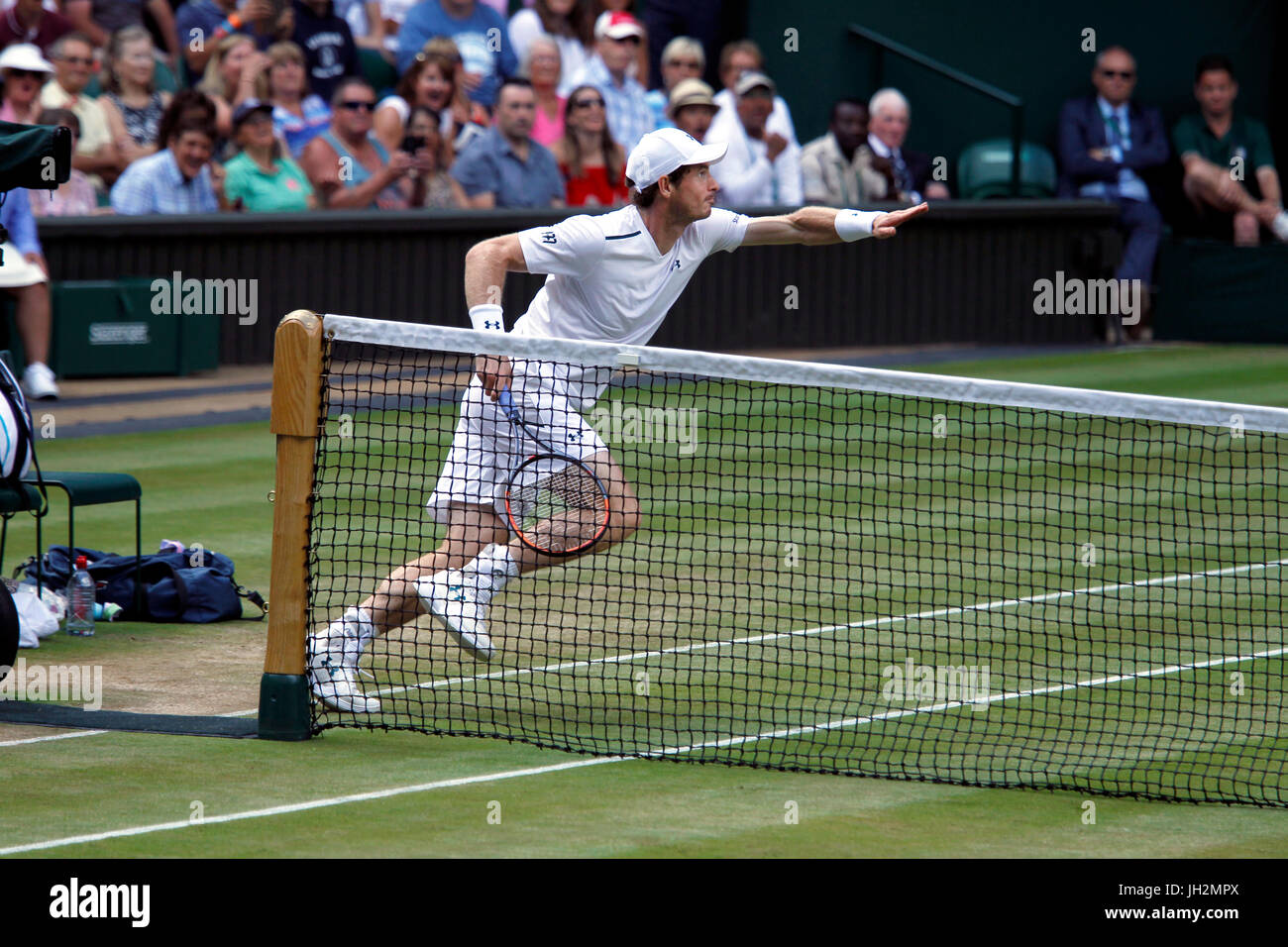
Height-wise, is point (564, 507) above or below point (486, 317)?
below

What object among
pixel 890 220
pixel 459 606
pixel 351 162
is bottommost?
pixel 459 606

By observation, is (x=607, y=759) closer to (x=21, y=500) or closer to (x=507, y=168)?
(x=21, y=500)

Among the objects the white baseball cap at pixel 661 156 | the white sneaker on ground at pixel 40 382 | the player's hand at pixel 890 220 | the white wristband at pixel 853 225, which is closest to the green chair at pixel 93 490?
the white baseball cap at pixel 661 156

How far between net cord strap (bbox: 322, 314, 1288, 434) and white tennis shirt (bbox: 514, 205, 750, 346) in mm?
896

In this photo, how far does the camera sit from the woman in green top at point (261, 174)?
55.6 ft

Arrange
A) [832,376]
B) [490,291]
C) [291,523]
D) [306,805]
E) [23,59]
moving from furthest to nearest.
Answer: [23,59], [490,291], [291,523], [832,376], [306,805]

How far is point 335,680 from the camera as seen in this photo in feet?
24.2

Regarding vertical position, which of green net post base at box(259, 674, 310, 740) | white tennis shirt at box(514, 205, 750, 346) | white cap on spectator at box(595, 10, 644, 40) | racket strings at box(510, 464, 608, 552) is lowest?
green net post base at box(259, 674, 310, 740)

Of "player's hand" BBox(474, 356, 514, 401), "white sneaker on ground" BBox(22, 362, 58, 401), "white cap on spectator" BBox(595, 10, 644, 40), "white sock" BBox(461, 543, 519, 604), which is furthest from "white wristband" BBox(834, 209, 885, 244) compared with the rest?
"white cap on spectator" BBox(595, 10, 644, 40)

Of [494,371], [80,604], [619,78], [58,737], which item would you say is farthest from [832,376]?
[619,78]

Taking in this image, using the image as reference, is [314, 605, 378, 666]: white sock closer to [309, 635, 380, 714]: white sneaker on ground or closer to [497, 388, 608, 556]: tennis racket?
[309, 635, 380, 714]: white sneaker on ground

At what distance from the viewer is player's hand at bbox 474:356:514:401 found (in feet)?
23.8

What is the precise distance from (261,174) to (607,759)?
439 inches

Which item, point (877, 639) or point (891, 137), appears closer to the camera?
point (877, 639)
